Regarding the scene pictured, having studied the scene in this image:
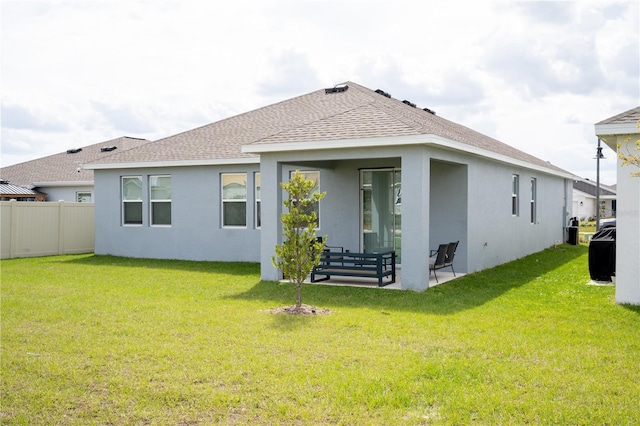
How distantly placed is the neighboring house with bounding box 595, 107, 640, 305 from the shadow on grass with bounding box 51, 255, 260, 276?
803cm

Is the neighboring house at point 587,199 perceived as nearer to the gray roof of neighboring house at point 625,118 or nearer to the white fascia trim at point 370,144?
the white fascia trim at point 370,144

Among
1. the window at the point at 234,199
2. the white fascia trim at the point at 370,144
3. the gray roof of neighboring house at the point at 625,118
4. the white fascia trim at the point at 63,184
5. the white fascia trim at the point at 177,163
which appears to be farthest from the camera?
the white fascia trim at the point at 63,184

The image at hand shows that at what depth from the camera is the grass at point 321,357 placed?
5.35 m

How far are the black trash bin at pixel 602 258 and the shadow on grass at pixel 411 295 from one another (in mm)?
1358

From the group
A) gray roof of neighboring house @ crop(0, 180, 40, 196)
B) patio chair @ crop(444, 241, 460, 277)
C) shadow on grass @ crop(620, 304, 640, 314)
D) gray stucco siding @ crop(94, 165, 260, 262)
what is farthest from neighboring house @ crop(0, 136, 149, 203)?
shadow on grass @ crop(620, 304, 640, 314)

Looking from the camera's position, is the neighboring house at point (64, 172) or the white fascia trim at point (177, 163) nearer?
the white fascia trim at point (177, 163)

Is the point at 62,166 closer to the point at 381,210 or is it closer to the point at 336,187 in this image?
→ the point at 336,187

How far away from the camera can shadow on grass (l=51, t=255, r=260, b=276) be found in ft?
51.3

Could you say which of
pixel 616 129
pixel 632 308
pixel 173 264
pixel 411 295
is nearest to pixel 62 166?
pixel 173 264

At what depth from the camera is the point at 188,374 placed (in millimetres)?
6336

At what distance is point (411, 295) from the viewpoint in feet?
36.9

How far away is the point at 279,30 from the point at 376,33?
223cm

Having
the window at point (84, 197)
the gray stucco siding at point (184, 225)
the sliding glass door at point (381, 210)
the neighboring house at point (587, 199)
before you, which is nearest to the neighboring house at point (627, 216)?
the sliding glass door at point (381, 210)

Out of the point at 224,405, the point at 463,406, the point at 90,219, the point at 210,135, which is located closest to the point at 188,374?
the point at 224,405
